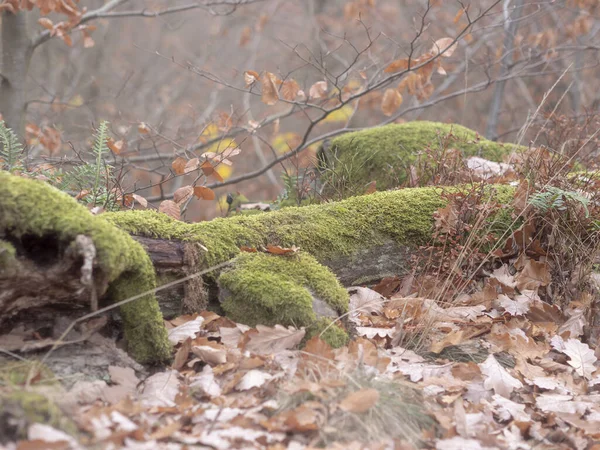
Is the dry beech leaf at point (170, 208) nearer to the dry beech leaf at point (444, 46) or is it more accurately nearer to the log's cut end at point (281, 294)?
the log's cut end at point (281, 294)

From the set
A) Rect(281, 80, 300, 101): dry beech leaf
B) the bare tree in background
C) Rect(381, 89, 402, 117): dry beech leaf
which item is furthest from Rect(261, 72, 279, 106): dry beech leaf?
Rect(381, 89, 402, 117): dry beech leaf

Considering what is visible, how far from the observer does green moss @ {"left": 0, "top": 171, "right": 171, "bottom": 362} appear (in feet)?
7.53

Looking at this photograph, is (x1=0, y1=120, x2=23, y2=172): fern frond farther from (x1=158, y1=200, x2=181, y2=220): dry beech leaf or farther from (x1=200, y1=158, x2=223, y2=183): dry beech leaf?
(x1=200, y1=158, x2=223, y2=183): dry beech leaf

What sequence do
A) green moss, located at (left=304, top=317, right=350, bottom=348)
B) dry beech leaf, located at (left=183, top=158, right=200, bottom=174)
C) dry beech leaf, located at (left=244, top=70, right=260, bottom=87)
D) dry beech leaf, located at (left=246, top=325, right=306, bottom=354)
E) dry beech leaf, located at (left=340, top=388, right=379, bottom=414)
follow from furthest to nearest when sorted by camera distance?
1. dry beech leaf, located at (left=244, top=70, right=260, bottom=87)
2. dry beech leaf, located at (left=183, top=158, right=200, bottom=174)
3. green moss, located at (left=304, top=317, right=350, bottom=348)
4. dry beech leaf, located at (left=246, top=325, right=306, bottom=354)
5. dry beech leaf, located at (left=340, top=388, right=379, bottom=414)

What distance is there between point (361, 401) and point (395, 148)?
352cm

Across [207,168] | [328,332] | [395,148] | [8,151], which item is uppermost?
[8,151]

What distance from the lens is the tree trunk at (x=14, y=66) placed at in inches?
233

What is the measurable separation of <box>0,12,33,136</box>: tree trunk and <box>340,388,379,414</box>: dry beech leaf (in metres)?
5.35

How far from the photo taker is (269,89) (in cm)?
478

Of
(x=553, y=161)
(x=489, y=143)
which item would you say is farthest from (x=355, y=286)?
(x=489, y=143)

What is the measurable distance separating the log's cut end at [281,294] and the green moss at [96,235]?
0.48 metres

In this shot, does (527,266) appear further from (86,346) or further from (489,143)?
(86,346)

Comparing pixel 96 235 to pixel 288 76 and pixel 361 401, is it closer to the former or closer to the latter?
pixel 361 401

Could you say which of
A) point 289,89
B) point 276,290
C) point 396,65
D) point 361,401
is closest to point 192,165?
point 289,89
